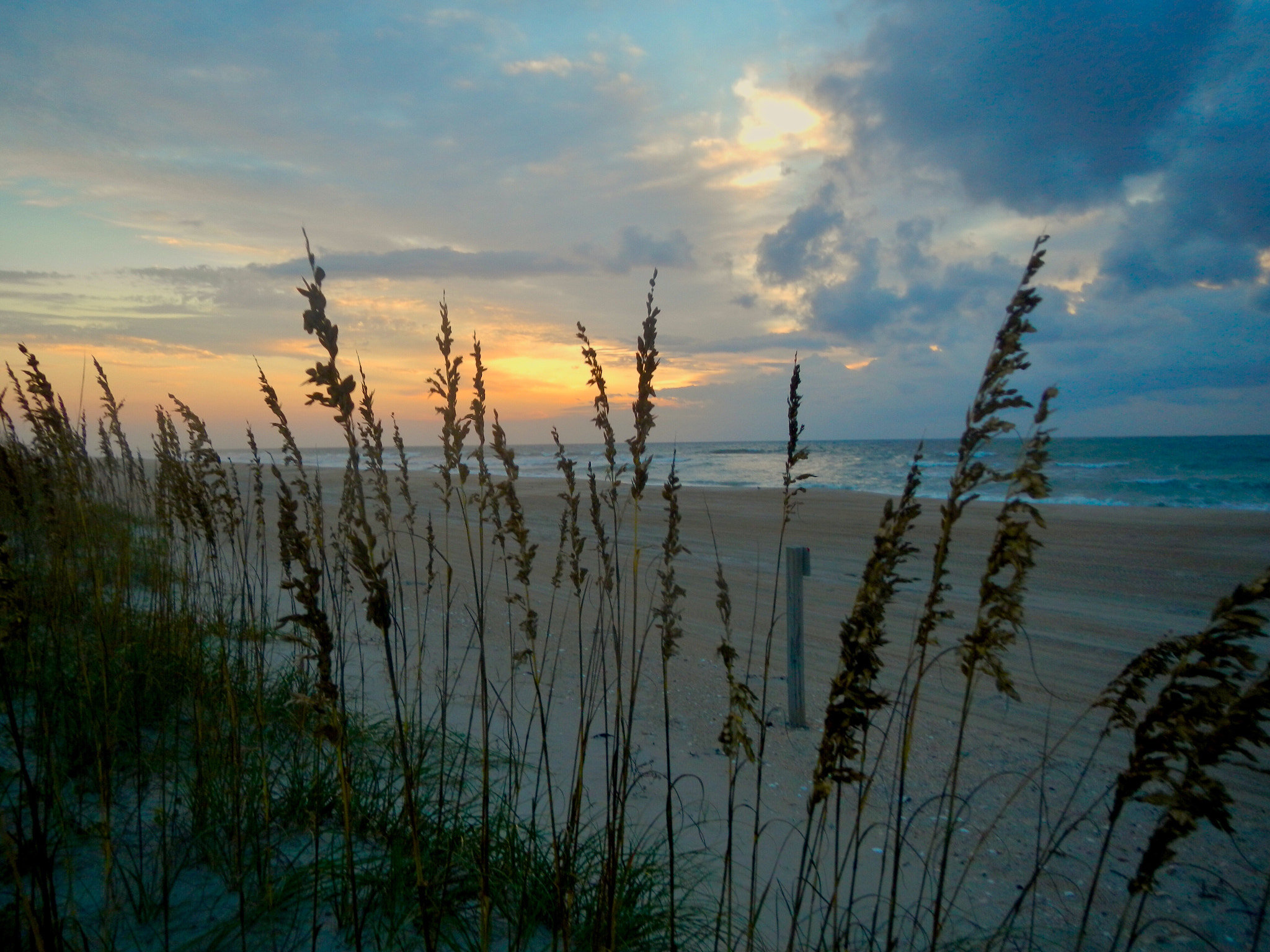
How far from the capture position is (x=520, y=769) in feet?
8.45

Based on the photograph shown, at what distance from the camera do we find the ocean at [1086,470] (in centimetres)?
2453

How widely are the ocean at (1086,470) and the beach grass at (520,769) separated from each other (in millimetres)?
915

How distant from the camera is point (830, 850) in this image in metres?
3.44

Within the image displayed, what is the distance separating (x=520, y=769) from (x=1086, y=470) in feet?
142

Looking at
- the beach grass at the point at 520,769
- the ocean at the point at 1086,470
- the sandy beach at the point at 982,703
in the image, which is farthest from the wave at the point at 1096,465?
the beach grass at the point at 520,769

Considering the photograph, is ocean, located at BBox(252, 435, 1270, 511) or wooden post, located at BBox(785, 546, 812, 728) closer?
wooden post, located at BBox(785, 546, 812, 728)

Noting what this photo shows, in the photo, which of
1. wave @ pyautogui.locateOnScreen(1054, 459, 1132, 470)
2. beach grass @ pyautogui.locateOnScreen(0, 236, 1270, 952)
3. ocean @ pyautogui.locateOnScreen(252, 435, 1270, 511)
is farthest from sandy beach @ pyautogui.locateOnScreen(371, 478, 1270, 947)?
wave @ pyautogui.locateOnScreen(1054, 459, 1132, 470)

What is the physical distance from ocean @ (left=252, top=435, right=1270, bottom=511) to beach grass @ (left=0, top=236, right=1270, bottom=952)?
3.00ft

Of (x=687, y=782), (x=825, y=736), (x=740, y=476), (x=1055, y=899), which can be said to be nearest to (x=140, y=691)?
(x=687, y=782)

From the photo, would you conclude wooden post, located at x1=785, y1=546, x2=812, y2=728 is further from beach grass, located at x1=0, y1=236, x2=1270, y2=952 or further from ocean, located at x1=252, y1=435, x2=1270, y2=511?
ocean, located at x1=252, y1=435, x2=1270, y2=511

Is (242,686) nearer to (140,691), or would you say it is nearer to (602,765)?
(140,691)

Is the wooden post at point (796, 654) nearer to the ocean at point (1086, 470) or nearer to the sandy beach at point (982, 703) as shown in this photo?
the sandy beach at point (982, 703)

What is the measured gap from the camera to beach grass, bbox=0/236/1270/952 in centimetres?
147

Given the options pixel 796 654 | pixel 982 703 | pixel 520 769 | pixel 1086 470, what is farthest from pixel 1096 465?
pixel 520 769
